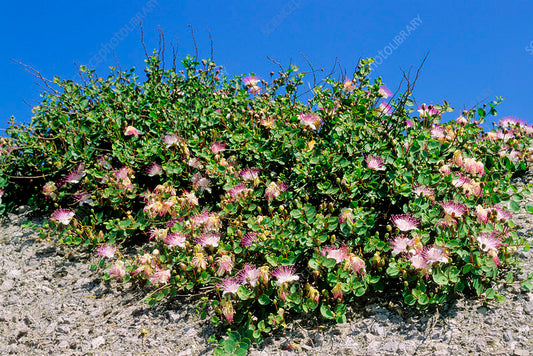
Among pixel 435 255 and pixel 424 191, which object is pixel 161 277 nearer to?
pixel 435 255

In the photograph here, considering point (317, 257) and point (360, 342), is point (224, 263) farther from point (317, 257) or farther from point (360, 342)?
point (360, 342)

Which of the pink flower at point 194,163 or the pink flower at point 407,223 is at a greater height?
the pink flower at point 194,163

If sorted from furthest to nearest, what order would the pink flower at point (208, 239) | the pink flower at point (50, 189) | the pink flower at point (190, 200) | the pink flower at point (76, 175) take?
the pink flower at point (50, 189)
the pink flower at point (76, 175)
the pink flower at point (190, 200)
the pink flower at point (208, 239)

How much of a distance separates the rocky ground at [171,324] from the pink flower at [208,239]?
20.7 inches

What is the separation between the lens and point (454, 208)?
339 centimetres

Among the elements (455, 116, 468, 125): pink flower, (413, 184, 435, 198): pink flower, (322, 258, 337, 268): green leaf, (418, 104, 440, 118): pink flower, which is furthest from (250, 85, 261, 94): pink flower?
(322, 258, 337, 268): green leaf

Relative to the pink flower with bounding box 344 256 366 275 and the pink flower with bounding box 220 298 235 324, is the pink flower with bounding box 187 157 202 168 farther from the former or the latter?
the pink flower with bounding box 344 256 366 275

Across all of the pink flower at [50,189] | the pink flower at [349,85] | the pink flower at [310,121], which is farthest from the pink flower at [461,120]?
the pink flower at [50,189]

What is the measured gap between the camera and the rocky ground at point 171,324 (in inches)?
116

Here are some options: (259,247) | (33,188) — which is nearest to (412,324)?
(259,247)

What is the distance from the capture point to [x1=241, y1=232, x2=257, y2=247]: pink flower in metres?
3.57

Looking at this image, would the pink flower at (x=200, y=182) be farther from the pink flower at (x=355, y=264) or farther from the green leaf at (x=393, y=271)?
the green leaf at (x=393, y=271)

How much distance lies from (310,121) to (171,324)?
7.29 ft

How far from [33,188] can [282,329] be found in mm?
4279
